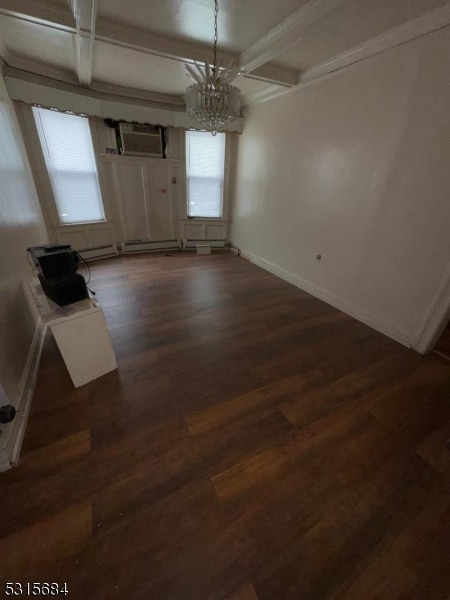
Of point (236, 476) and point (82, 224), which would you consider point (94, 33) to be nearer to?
point (82, 224)

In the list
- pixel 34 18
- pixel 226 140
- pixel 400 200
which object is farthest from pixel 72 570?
pixel 226 140

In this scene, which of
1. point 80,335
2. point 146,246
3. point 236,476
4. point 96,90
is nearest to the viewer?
point 236,476

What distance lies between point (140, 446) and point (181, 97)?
5049 millimetres

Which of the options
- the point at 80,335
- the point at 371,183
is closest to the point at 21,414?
the point at 80,335

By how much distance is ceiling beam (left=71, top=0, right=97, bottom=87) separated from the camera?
70.6 inches

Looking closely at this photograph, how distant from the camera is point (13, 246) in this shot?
204 centimetres

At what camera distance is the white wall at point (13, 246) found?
1.60 metres

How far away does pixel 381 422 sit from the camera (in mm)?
1619

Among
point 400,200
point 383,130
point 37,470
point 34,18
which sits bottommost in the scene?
point 37,470

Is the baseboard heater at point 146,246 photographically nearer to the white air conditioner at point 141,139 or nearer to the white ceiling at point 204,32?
the white air conditioner at point 141,139

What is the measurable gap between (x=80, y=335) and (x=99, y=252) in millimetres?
3285

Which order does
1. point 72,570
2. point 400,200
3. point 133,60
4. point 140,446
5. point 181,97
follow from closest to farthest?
point 72,570
point 140,446
point 400,200
point 133,60
point 181,97

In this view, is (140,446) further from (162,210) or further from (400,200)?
(162,210)

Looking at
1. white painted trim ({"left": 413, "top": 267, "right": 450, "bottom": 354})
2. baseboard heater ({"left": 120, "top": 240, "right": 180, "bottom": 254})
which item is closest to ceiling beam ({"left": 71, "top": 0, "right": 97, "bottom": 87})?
baseboard heater ({"left": 120, "top": 240, "right": 180, "bottom": 254})
